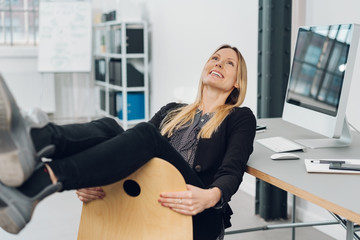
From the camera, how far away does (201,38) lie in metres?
4.24

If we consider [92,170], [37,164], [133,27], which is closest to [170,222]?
[92,170]

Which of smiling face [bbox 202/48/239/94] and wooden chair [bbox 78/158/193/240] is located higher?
smiling face [bbox 202/48/239/94]

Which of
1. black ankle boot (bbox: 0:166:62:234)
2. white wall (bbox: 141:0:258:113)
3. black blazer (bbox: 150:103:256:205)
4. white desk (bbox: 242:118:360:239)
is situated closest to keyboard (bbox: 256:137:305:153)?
white desk (bbox: 242:118:360:239)

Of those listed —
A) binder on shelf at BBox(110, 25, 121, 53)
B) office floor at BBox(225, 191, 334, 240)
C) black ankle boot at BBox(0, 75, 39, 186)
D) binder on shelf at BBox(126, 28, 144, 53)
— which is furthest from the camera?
binder on shelf at BBox(110, 25, 121, 53)

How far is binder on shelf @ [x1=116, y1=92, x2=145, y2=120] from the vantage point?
5359 millimetres

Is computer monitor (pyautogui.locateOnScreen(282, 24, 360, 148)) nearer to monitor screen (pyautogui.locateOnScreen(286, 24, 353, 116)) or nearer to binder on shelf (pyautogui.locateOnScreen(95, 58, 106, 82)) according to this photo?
monitor screen (pyautogui.locateOnScreen(286, 24, 353, 116))

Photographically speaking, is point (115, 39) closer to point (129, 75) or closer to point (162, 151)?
point (129, 75)

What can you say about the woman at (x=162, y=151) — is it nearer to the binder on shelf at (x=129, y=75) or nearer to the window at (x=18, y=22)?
the binder on shelf at (x=129, y=75)

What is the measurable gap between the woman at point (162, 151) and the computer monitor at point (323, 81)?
25cm

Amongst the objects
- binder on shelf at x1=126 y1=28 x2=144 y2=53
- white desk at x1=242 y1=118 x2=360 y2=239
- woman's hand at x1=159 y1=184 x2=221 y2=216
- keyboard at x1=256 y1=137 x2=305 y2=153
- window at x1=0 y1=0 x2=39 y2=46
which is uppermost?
window at x1=0 y1=0 x2=39 y2=46

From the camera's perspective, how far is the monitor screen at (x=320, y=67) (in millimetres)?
1817

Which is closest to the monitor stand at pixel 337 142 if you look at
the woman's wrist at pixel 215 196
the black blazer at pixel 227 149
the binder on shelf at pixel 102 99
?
the black blazer at pixel 227 149

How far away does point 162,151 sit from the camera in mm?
1586

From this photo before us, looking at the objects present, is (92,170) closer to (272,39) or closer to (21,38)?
(272,39)
